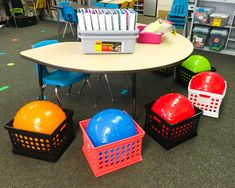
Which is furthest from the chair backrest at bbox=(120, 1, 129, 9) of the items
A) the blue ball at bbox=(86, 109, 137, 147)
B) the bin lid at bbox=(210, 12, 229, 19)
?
the blue ball at bbox=(86, 109, 137, 147)

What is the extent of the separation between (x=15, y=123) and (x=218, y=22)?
11.5 ft

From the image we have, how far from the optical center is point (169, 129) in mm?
1686

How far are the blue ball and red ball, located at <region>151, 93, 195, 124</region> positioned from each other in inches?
12.0

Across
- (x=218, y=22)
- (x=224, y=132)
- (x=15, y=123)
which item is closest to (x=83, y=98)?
(x=15, y=123)

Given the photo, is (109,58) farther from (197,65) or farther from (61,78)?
(197,65)

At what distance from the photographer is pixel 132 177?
5.10ft

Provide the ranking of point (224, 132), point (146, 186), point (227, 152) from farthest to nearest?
point (224, 132), point (227, 152), point (146, 186)

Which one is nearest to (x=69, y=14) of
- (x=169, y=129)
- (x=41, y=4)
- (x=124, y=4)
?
(x=124, y=4)

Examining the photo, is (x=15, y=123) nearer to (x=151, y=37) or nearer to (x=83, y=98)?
(x=83, y=98)

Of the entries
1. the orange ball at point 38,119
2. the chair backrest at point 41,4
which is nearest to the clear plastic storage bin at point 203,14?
the orange ball at point 38,119

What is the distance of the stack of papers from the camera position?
165 cm

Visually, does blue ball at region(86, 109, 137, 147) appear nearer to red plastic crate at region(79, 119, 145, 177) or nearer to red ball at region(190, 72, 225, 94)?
red plastic crate at region(79, 119, 145, 177)

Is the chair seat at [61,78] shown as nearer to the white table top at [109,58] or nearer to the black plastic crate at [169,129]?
the white table top at [109,58]

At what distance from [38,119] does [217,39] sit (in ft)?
11.3
